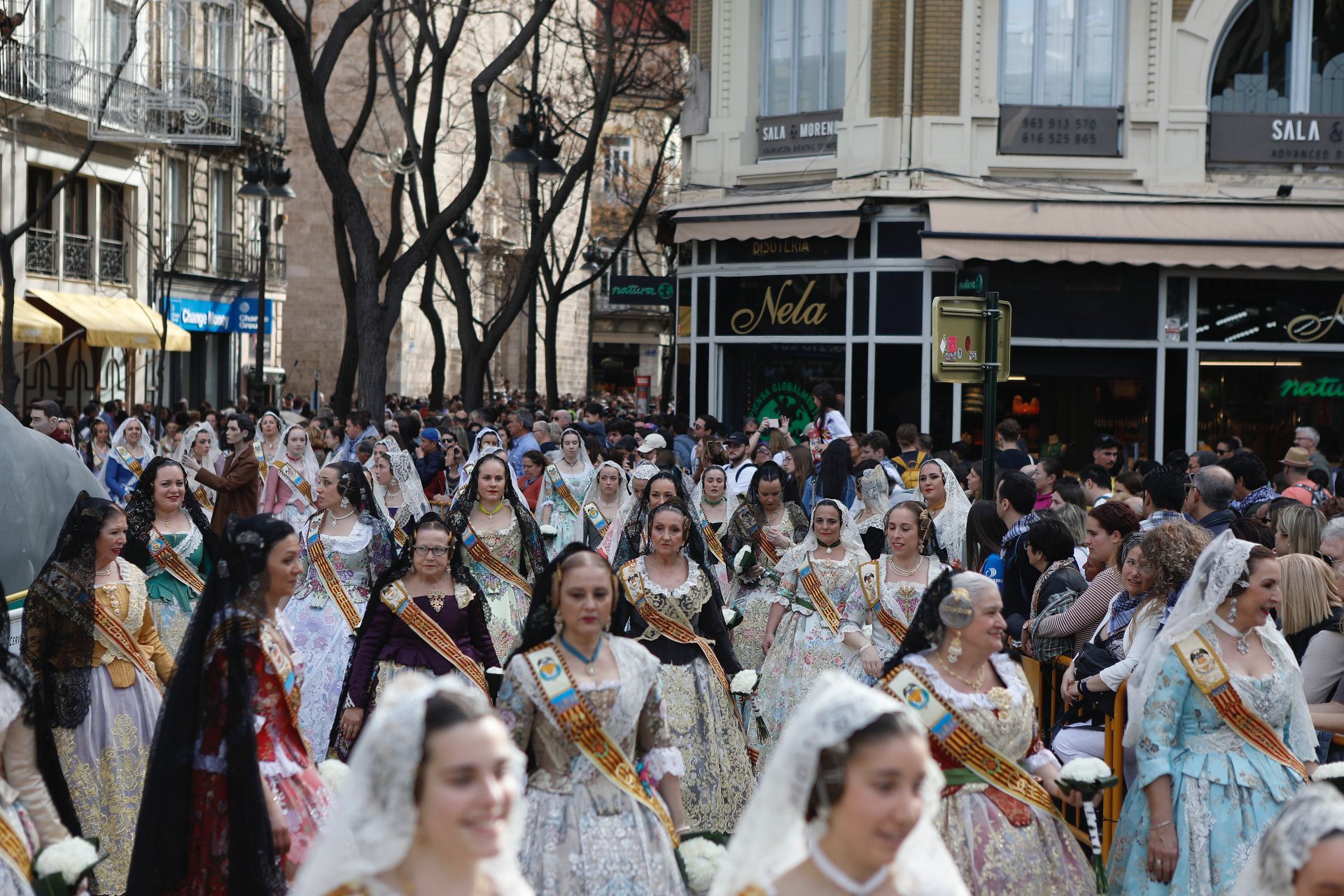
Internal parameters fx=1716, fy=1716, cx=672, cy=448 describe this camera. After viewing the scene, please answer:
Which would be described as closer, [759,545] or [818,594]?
[818,594]

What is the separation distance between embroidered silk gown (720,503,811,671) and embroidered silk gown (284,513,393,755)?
2.26 meters

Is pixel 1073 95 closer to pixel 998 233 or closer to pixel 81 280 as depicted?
pixel 998 233

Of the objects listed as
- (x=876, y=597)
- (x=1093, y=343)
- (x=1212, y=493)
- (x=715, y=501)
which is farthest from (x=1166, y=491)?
(x=1093, y=343)

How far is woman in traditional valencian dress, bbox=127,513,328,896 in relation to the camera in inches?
214

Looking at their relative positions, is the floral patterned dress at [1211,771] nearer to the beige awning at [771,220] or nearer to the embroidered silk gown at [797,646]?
the embroidered silk gown at [797,646]

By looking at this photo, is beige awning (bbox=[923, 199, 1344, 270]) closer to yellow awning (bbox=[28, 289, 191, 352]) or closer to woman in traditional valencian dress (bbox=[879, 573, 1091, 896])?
woman in traditional valencian dress (bbox=[879, 573, 1091, 896])

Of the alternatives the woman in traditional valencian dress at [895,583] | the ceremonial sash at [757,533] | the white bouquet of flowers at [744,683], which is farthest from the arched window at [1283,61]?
the white bouquet of flowers at [744,683]

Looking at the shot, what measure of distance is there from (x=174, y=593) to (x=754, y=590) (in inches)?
142

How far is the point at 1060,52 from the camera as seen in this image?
20516 mm

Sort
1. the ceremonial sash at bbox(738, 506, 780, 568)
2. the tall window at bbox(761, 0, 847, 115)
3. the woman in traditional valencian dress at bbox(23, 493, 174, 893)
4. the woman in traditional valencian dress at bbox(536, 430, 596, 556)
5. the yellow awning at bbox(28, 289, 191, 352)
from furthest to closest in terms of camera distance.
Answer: the yellow awning at bbox(28, 289, 191, 352)
the tall window at bbox(761, 0, 847, 115)
the woman in traditional valencian dress at bbox(536, 430, 596, 556)
the ceremonial sash at bbox(738, 506, 780, 568)
the woman in traditional valencian dress at bbox(23, 493, 174, 893)

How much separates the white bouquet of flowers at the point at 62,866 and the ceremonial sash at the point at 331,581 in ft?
15.7

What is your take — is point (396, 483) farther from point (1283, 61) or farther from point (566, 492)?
point (1283, 61)

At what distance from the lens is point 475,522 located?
444 inches

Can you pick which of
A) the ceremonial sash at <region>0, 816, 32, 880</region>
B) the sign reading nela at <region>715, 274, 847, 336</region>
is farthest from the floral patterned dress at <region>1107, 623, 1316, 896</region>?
the sign reading nela at <region>715, 274, 847, 336</region>
